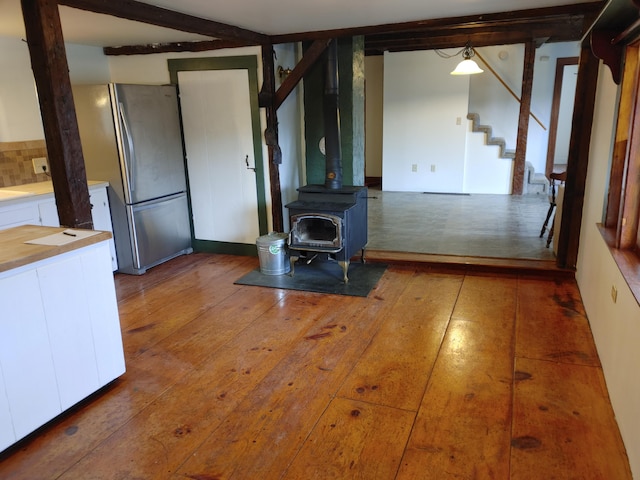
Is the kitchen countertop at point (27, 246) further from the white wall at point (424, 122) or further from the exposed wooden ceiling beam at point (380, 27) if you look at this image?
the white wall at point (424, 122)

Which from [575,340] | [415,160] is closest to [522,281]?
[575,340]

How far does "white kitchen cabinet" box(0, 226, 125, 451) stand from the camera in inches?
78.8

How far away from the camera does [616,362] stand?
2.21 metres

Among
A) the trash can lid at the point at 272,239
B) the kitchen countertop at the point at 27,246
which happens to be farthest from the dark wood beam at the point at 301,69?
the kitchen countertop at the point at 27,246

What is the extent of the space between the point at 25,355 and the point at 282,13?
8.81 feet

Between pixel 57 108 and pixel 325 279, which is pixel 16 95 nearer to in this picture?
pixel 57 108

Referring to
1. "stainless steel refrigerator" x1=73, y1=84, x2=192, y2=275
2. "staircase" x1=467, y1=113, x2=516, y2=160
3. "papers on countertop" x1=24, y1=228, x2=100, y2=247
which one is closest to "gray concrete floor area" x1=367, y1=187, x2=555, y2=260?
"staircase" x1=467, y1=113, x2=516, y2=160

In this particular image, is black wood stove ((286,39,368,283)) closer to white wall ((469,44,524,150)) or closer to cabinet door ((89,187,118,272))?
cabinet door ((89,187,118,272))

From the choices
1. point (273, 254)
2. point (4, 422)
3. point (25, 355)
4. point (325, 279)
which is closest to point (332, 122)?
point (273, 254)

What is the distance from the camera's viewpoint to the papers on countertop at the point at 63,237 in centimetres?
223

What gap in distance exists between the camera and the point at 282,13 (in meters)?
3.34

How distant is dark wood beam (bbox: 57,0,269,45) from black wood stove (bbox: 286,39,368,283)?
2.80 feet

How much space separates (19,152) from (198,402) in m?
3.03

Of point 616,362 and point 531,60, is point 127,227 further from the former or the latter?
point 531,60
